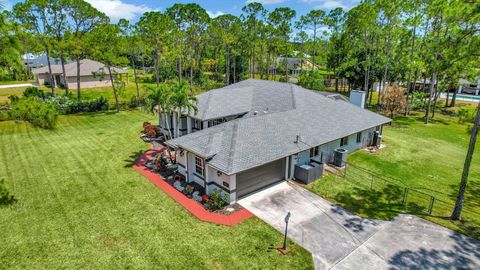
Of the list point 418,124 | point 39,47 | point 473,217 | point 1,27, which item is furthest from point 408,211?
point 39,47

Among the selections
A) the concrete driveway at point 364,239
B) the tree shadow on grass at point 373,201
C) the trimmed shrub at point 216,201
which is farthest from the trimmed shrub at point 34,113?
the tree shadow on grass at point 373,201

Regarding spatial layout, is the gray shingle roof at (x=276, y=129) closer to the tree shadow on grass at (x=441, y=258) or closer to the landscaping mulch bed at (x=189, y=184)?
the landscaping mulch bed at (x=189, y=184)

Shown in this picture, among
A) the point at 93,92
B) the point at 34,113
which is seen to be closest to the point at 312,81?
the point at 93,92

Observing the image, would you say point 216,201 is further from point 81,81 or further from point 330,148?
point 81,81

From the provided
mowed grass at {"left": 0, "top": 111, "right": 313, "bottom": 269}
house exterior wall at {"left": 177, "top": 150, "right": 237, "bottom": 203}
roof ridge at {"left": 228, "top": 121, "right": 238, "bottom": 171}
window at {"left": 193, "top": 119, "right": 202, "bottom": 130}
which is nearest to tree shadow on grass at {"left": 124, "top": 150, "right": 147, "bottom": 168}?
mowed grass at {"left": 0, "top": 111, "right": 313, "bottom": 269}

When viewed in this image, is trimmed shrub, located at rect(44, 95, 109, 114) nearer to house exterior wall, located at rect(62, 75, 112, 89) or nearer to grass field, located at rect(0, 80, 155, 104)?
grass field, located at rect(0, 80, 155, 104)

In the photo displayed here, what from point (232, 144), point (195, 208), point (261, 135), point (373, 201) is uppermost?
point (261, 135)

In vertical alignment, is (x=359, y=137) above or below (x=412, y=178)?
above
